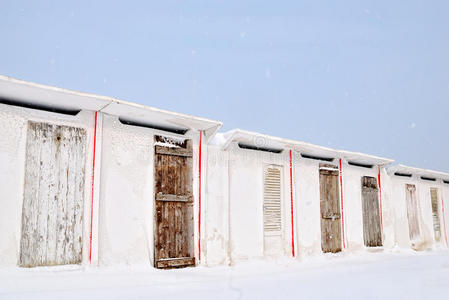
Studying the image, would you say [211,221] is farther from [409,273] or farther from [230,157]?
[409,273]

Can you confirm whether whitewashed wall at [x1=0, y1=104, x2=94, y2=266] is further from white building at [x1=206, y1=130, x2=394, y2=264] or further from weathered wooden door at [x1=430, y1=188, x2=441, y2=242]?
weathered wooden door at [x1=430, y1=188, x2=441, y2=242]

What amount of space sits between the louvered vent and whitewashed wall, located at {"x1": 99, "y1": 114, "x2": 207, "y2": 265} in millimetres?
3107

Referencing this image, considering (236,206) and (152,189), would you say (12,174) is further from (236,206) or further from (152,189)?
→ (236,206)

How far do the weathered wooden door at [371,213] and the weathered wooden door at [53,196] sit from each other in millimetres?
8842

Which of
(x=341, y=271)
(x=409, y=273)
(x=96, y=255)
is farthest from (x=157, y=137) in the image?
(x=409, y=273)

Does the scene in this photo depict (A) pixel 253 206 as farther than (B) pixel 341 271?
Yes

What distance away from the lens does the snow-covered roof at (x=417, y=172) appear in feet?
45.7

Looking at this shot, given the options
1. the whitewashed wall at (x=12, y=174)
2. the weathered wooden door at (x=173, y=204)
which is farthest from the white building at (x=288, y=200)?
the whitewashed wall at (x=12, y=174)

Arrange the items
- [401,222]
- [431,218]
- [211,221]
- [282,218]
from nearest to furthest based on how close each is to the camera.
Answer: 1. [211,221]
2. [282,218]
3. [401,222]
4. [431,218]

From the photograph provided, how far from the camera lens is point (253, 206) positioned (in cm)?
938

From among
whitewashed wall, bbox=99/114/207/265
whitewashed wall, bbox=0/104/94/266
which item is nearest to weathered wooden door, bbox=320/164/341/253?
whitewashed wall, bbox=99/114/207/265

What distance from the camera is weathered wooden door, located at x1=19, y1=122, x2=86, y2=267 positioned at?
20.2 feet

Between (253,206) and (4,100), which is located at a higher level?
(4,100)

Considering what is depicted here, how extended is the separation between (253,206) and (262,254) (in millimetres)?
1099
